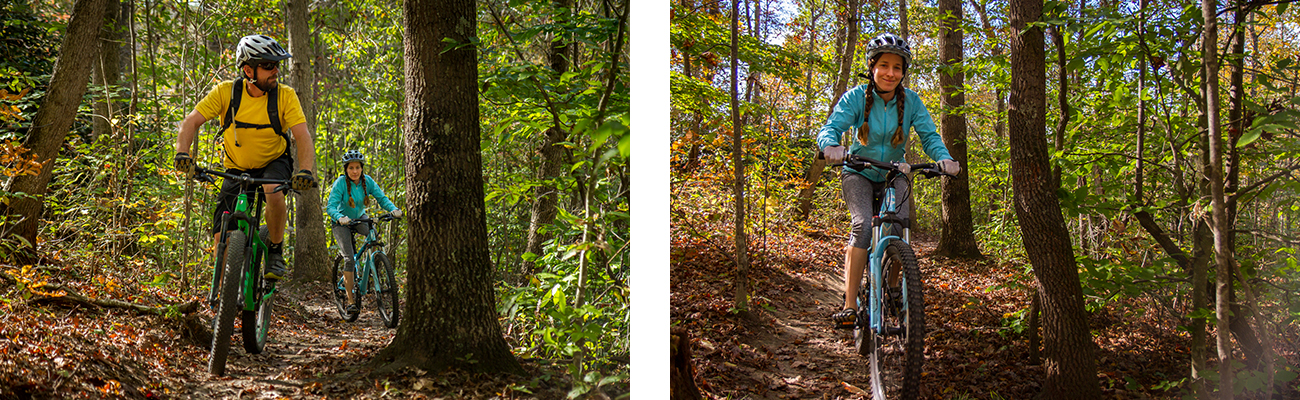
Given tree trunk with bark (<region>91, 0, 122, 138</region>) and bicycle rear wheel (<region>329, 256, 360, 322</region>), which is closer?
tree trunk with bark (<region>91, 0, 122, 138</region>)

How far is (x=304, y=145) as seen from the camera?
239 cm

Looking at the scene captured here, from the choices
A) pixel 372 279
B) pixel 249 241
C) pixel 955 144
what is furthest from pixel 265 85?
pixel 955 144

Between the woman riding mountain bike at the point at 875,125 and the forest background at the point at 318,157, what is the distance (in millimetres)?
856

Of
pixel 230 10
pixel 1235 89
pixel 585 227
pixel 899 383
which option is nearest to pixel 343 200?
pixel 230 10

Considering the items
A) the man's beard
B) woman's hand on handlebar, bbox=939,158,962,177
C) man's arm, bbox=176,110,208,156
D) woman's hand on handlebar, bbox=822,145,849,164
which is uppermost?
the man's beard

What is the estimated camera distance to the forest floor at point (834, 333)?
7.75 ft

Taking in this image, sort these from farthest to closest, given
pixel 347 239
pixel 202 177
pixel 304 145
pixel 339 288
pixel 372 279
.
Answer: pixel 347 239, pixel 339 288, pixel 372 279, pixel 304 145, pixel 202 177

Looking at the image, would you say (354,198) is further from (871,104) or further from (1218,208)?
(1218,208)

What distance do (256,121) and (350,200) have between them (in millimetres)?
1010

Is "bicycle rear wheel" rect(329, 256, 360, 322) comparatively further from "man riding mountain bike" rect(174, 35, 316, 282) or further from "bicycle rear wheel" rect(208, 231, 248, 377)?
"man riding mountain bike" rect(174, 35, 316, 282)

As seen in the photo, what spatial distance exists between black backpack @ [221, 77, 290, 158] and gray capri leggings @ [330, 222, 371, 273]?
794mm

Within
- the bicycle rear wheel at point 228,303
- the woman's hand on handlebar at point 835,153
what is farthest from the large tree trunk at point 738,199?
the bicycle rear wheel at point 228,303

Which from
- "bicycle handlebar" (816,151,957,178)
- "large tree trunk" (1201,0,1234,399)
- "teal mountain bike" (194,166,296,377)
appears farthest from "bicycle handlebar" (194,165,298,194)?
"large tree trunk" (1201,0,1234,399)

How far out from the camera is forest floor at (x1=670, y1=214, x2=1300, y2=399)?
93.0 inches
